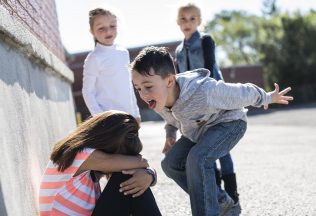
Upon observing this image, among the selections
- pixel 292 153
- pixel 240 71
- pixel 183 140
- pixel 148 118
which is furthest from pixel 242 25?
pixel 183 140

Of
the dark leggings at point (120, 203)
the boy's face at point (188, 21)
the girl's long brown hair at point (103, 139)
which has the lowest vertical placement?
the dark leggings at point (120, 203)

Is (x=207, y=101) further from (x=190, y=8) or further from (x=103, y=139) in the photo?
(x=190, y=8)

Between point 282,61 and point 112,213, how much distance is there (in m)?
34.0

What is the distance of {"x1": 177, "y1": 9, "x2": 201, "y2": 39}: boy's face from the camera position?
4.84 meters

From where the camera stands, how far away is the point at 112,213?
2703 millimetres

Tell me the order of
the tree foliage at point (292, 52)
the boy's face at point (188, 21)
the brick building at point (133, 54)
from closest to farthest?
the boy's face at point (188, 21) < the brick building at point (133, 54) < the tree foliage at point (292, 52)

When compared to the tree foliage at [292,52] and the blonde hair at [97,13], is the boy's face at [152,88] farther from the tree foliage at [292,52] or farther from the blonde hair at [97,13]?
the tree foliage at [292,52]

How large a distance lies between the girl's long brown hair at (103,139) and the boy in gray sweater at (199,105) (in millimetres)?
420

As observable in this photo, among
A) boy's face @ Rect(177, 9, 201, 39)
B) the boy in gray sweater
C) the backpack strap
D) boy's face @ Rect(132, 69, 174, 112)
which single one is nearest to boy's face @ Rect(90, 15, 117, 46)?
boy's face @ Rect(177, 9, 201, 39)

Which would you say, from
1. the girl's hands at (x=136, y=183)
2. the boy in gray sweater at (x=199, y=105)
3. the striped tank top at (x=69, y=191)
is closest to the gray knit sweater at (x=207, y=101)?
the boy in gray sweater at (x=199, y=105)

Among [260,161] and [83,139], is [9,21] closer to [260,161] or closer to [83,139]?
[83,139]

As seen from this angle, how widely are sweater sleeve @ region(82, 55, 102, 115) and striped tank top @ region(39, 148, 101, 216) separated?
1.65 meters

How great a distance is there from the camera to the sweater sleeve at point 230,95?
11.1ft

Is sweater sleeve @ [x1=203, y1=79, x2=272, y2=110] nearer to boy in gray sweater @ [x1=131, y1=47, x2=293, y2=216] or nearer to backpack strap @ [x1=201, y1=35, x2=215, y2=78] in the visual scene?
boy in gray sweater @ [x1=131, y1=47, x2=293, y2=216]
